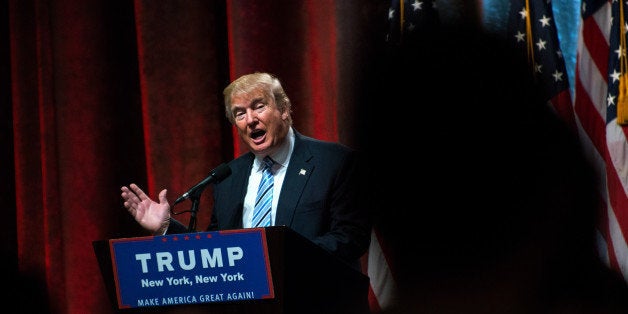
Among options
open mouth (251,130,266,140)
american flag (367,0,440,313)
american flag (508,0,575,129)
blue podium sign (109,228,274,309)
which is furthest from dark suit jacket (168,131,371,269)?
american flag (508,0,575,129)

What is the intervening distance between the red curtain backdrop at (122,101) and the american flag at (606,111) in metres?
0.81

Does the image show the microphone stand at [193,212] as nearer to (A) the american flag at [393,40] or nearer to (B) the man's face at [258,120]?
(B) the man's face at [258,120]

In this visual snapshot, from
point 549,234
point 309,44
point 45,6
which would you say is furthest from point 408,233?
point 45,6

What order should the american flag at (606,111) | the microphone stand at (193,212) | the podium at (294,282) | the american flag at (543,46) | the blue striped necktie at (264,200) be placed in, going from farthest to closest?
the american flag at (543,46) → the american flag at (606,111) → the blue striped necktie at (264,200) → the microphone stand at (193,212) → the podium at (294,282)

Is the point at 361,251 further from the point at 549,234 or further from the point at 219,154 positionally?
the point at 219,154

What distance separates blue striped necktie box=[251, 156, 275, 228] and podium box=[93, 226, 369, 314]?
1.58 ft

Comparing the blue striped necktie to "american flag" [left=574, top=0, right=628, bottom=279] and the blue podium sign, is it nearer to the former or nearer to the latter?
the blue podium sign

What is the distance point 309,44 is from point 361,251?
1228mm

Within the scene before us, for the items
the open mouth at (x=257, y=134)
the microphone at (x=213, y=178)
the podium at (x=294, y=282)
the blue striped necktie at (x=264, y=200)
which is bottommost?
the podium at (x=294, y=282)

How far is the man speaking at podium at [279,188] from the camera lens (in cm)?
231

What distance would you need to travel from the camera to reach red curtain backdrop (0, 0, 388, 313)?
3.24 metres

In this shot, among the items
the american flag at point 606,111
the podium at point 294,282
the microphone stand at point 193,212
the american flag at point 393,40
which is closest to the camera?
the podium at point 294,282

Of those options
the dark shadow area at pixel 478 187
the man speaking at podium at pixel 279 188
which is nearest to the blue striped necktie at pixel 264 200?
the man speaking at podium at pixel 279 188

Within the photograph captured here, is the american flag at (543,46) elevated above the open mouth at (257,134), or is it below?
above
